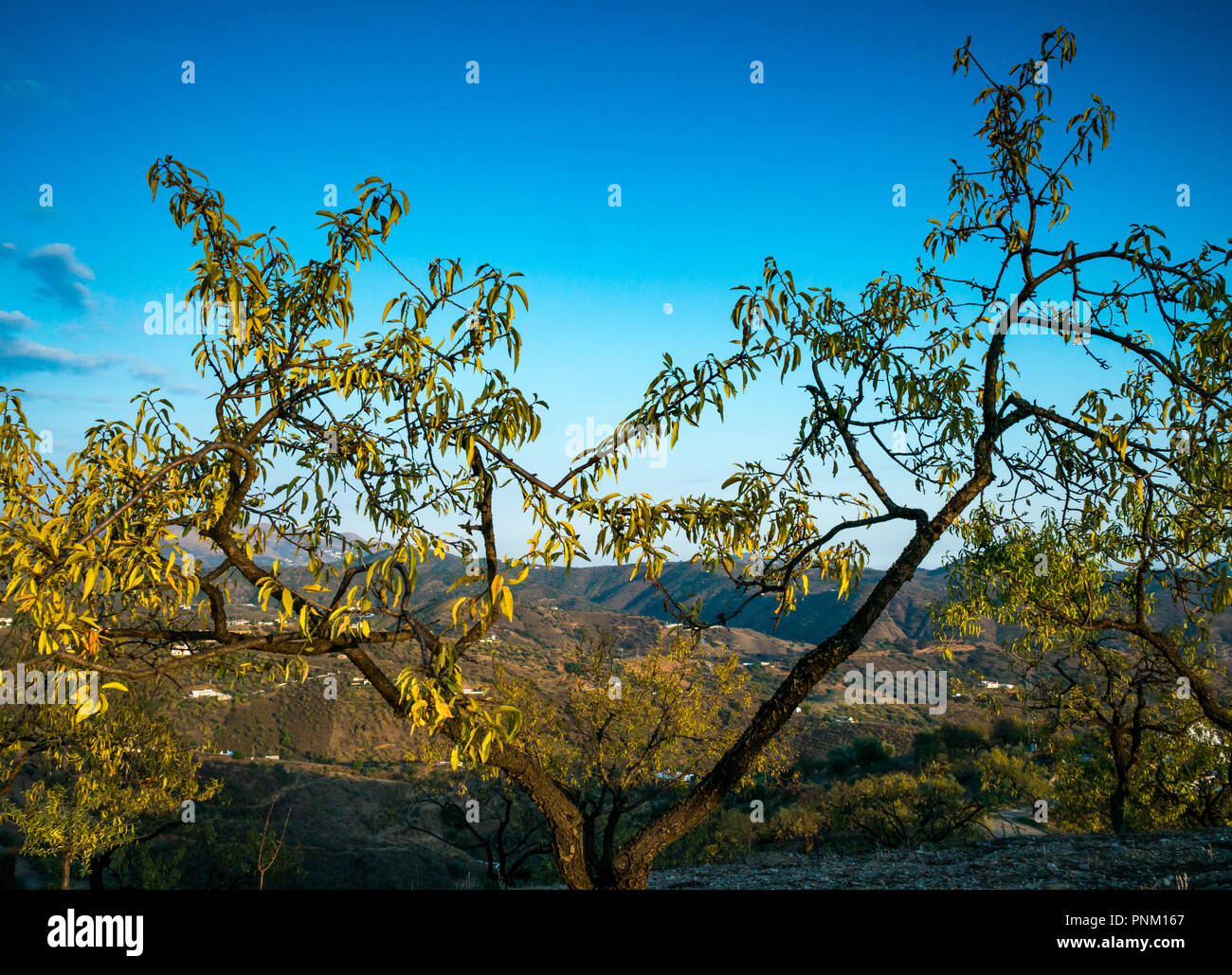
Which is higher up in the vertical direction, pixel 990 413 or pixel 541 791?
pixel 990 413

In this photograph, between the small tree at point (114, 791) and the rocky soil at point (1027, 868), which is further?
the small tree at point (114, 791)

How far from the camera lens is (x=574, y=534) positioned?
10.0 feet

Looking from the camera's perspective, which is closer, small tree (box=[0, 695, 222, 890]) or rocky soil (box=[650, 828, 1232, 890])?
rocky soil (box=[650, 828, 1232, 890])

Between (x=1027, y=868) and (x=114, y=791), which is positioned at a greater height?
(x=1027, y=868)

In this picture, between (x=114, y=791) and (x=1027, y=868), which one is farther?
(x=114, y=791)

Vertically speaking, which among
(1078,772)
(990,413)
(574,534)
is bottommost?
(1078,772)

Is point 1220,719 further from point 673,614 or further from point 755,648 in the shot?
point 755,648
